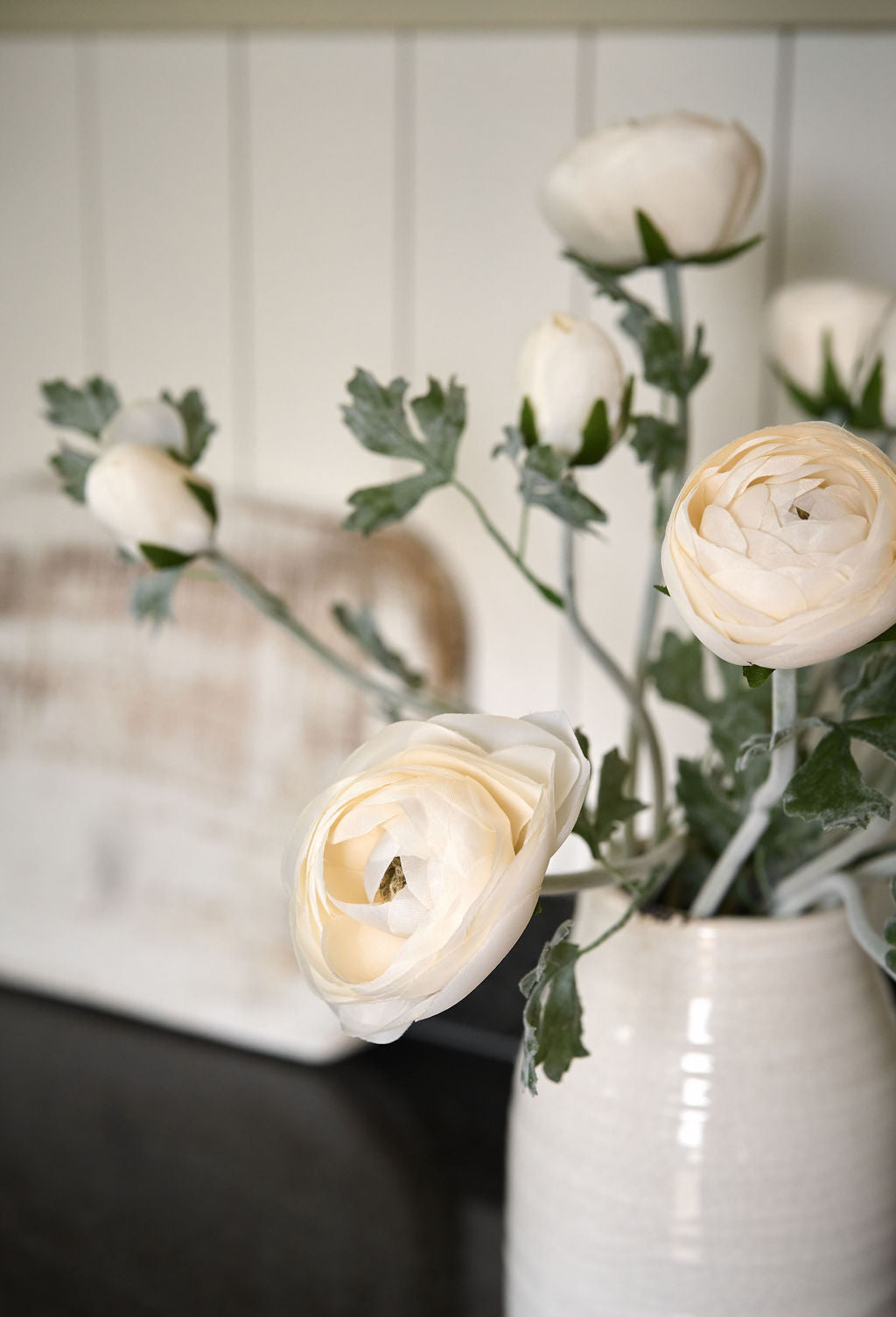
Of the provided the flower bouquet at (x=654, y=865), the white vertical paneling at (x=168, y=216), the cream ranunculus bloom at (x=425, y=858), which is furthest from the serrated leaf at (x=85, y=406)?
the white vertical paneling at (x=168, y=216)

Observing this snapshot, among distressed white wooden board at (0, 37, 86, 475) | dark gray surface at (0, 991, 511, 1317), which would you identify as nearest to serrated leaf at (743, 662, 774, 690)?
dark gray surface at (0, 991, 511, 1317)

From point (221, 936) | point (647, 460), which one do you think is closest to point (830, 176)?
point (647, 460)

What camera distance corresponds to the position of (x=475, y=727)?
328 mm

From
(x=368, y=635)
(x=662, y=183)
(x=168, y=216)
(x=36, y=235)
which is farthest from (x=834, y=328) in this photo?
(x=36, y=235)

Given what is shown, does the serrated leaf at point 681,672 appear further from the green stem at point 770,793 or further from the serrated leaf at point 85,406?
the serrated leaf at point 85,406

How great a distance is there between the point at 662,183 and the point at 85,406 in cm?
24

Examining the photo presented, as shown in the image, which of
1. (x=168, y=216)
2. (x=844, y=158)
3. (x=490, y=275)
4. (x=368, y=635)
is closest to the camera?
(x=368, y=635)

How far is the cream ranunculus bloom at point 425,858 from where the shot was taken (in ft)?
0.98

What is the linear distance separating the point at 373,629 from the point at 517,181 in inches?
12.9

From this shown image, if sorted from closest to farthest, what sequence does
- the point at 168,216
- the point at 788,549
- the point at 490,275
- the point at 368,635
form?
the point at 788,549, the point at 368,635, the point at 490,275, the point at 168,216

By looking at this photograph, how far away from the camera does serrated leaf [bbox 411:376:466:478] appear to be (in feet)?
1.36

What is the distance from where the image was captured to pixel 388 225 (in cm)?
76

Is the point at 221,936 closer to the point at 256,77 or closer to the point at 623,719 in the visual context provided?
the point at 623,719

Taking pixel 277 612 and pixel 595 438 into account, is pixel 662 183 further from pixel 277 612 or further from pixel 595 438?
pixel 277 612
